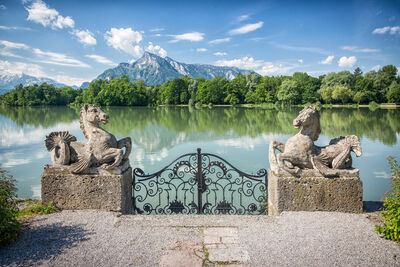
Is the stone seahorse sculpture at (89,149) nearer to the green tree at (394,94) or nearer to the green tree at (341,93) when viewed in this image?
the green tree at (341,93)

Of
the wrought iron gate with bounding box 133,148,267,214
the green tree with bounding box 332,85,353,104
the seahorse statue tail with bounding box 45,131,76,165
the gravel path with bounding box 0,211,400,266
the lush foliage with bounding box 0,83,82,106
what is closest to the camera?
the gravel path with bounding box 0,211,400,266

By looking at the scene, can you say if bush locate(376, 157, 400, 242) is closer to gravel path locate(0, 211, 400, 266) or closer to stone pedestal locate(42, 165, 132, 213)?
gravel path locate(0, 211, 400, 266)

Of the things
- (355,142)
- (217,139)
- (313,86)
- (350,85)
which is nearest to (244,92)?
(313,86)

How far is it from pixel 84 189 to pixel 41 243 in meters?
1.19

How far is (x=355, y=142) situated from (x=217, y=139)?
12.4m

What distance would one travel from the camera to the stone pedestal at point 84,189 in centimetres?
459

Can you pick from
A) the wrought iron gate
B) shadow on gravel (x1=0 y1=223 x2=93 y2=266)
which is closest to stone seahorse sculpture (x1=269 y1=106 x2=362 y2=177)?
the wrought iron gate

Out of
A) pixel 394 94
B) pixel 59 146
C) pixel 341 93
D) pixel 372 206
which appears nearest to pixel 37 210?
pixel 59 146

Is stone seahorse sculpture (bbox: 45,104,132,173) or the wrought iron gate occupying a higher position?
stone seahorse sculpture (bbox: 45,104,132,173)

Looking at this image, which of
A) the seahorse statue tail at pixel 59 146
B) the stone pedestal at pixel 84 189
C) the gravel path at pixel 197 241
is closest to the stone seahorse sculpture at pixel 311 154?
the gravel path at pixel 197 241

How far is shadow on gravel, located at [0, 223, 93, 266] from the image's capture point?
3178 mm

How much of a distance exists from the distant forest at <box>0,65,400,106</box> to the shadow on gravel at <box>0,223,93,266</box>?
198 feet

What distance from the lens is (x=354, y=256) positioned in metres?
3.21

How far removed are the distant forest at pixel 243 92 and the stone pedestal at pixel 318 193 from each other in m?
57.7
